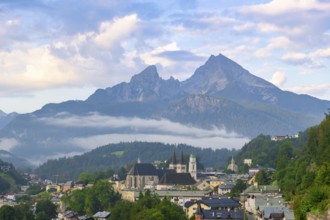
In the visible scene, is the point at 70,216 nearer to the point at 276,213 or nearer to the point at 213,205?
the point at 213,205

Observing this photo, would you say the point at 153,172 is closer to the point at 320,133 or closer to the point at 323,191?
the point at 320,133

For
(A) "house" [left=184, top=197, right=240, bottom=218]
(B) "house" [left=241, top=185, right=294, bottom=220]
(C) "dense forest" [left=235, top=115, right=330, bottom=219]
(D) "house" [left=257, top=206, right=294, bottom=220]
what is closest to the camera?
(C) "dense forest" [left=235, top=115, right=330, bottom=219]

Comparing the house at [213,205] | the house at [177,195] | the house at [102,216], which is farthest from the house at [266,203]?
the house at [102,216]

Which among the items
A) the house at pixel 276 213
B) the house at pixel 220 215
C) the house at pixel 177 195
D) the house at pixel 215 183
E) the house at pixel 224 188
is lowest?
the house at pixel 220 215

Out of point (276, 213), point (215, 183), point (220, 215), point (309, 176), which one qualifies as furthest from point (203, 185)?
point (309, 176)

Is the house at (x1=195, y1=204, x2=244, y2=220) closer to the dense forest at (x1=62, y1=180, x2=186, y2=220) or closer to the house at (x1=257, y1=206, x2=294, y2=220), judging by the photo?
the dense forest at (x1=62, y1=180, x2=186, y2=220)

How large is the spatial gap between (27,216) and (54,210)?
47.1 ft

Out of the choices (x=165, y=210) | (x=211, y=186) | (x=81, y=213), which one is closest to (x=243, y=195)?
(x=165, y=210)

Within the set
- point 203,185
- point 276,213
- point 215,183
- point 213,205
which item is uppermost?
point 215,183

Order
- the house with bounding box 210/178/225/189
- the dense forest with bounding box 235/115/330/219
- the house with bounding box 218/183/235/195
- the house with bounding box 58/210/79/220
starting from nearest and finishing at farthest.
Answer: the dense forest with bounding box 235/115/330/219
the house with bounding box 58/210/79/220
the house with bounding box 218/183/235/195
the house with bounding box 210/178/225/189

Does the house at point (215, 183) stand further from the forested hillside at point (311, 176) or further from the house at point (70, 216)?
the forested hillside at point (311, 176)

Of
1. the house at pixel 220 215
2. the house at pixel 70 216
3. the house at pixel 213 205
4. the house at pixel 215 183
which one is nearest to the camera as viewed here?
the house at pixel 220 215

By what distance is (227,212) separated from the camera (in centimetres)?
10012

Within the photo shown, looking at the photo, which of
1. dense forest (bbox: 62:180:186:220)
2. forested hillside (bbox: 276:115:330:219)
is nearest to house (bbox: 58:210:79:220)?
dense forest (bbox: 62:180:186:220)
